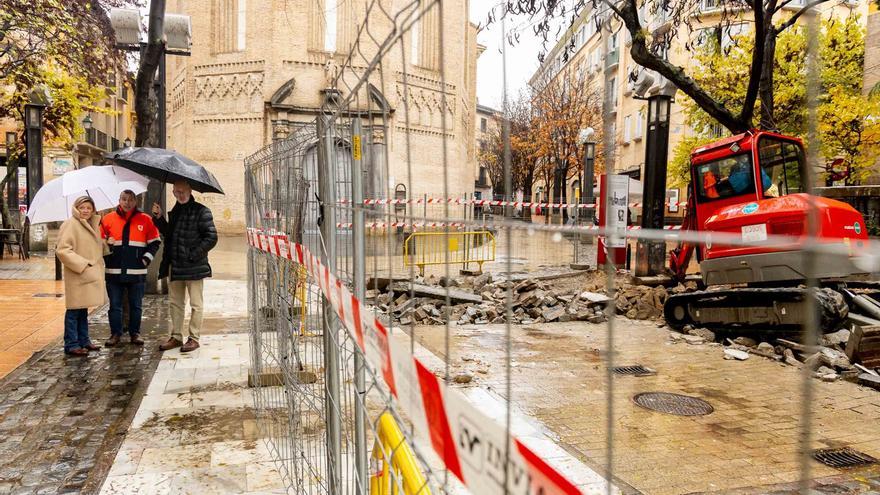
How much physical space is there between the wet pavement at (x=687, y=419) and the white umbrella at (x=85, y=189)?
14.1 ft

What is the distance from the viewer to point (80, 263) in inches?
255

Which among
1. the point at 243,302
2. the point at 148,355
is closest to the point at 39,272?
the point at 243,302

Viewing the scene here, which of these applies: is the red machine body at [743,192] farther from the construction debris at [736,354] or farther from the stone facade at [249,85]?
the stone facade at [249,85]

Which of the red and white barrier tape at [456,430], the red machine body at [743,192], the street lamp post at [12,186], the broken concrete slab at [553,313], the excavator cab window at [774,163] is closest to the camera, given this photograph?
the red and white barrier tape at [456,430]

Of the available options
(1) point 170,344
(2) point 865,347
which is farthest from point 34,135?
(2) point 865,347

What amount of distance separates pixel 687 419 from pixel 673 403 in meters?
0.20

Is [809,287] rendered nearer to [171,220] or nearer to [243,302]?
[171,220]

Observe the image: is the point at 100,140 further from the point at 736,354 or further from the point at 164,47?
the point at 736,354

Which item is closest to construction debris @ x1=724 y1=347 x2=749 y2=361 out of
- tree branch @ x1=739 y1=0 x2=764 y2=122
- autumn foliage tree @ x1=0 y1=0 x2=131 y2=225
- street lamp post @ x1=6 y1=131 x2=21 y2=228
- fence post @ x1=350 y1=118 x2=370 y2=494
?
tree branch @ x1=739 y1=0 x2=764 y2=122

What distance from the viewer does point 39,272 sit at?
43.4 ft

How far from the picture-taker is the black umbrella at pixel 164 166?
666 cm

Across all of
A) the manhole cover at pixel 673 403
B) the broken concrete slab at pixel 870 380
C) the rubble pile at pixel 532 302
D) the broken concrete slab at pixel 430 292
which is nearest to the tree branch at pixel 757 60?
the rubble pile at pixel 532 302

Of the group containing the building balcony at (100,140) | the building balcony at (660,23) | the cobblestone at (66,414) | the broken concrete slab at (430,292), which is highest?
the building balcony at (100,140)

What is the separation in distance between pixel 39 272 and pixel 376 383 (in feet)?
45.8
